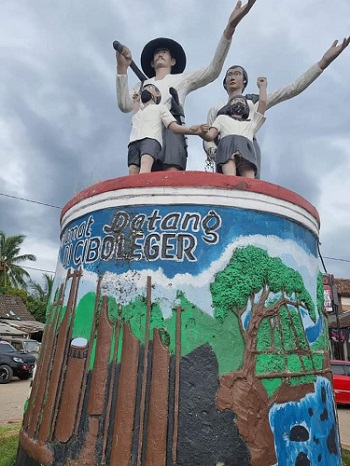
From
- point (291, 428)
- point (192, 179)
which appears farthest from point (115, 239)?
point (291, 428)

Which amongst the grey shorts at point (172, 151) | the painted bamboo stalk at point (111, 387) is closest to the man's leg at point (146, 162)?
the grey shorts at point (172, 151)

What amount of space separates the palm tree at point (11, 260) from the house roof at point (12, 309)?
260 centimetres

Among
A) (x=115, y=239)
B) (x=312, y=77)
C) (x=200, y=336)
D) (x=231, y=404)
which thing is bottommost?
(x=231, y=404)

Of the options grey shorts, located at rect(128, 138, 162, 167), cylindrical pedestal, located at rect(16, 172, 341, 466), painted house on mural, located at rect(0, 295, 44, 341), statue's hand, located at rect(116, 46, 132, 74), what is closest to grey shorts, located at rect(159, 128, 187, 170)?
grey shorts, located at rect(128, 138, 162, 167)

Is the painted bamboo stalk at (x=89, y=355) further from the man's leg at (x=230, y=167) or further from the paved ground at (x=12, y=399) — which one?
the paved ground at (x=12, y=399)

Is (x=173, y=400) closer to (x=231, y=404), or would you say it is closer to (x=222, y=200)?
(x=231, y=404)

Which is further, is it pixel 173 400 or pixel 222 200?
pixel 222 200

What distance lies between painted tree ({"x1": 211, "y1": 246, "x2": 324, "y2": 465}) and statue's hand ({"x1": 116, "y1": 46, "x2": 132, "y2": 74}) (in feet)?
8.49

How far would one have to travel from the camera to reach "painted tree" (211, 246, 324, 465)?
2.97 meters

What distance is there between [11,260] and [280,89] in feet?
89.7

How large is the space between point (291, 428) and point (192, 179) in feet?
6.40

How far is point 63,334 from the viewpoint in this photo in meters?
3.49

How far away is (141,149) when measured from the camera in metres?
4.32

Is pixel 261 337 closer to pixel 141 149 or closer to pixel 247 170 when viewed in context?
pixel 247 170
